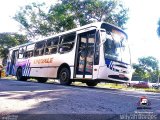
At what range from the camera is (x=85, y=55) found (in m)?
12.7

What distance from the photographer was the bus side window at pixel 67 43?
1389 centimetres

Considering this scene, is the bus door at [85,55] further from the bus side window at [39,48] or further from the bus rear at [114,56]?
the bus side window at [39,48]

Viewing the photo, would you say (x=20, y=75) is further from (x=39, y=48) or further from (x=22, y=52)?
(x=39, y=48)

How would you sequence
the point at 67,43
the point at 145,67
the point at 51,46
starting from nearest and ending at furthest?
1. the point at 67,43
2. the point at 51,46
3. the point at 145,67

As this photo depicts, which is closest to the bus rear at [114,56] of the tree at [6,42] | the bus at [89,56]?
the bus at [89,56]

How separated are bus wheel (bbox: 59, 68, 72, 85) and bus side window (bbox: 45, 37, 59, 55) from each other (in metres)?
1.62

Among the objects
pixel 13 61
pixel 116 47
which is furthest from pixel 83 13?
pixel 116 47

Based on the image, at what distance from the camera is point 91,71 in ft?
40.0

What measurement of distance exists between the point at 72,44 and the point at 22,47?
7694 mm

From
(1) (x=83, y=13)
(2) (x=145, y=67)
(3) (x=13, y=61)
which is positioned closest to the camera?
(3) (x=13, y=61)

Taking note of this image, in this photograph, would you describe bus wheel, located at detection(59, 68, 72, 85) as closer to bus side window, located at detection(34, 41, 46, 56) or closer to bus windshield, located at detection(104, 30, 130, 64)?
bus windshield, located at detection(104, 30, 130, 64)

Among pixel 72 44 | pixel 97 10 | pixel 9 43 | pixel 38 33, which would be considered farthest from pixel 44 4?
pixel 72 44

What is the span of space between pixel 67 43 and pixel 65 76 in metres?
1.76

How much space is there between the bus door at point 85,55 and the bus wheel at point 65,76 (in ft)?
2.66
